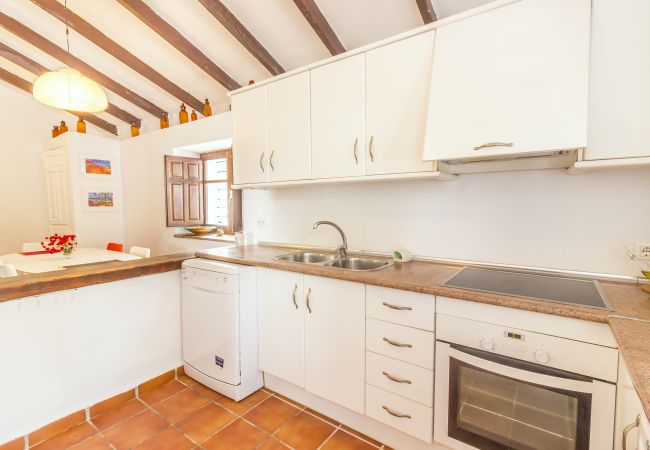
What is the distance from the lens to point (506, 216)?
1712 mm

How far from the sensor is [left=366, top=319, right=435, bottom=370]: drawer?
4.62 feet

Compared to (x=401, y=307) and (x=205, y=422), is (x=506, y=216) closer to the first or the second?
(x=401, y=307)

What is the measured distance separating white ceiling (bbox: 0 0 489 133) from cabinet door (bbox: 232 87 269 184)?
554mm

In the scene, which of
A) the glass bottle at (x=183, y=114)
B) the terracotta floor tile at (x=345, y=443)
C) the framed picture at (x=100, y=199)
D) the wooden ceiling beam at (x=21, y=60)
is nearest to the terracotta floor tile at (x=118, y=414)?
the terracotta floor tile at (x=345, y=443)

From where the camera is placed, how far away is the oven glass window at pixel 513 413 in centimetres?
112

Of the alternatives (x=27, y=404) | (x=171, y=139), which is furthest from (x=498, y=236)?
(x=171, y=139)

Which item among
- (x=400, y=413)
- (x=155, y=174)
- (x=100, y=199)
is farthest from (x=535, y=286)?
(x=100, y=199)

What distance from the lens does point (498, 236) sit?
5.70 ft

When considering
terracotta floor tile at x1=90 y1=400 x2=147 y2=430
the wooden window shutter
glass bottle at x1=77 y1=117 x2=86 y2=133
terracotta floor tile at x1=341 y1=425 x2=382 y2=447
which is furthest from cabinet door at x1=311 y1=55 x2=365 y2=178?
glass bottle at x1=77 y1=117 x2=86 y2=133

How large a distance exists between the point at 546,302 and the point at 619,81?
0.93m

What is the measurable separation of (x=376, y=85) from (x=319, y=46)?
37.5 inches

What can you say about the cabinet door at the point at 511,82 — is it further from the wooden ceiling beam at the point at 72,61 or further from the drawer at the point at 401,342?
the wooden ceiling beam at the point at 72,61

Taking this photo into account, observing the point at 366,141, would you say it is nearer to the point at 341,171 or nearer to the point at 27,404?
the point at 341,171

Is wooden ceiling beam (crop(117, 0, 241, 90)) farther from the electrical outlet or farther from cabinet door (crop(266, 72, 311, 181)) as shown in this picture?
the electrical outlet
